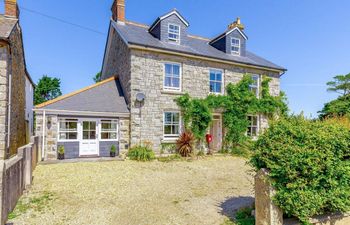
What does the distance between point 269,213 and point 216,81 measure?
39.6 ft

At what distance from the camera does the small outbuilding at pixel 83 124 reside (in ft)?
37.2

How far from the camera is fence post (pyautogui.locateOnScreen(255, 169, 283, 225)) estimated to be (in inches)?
152

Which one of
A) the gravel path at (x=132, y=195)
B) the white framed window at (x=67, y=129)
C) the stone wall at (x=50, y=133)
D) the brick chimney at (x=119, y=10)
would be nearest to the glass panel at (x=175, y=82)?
the gravel path at (x=132, y=195)

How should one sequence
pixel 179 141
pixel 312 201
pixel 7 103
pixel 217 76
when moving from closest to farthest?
pixel 312 201 → pixel 7 103 → pixel 179 141 → pixel 217 76

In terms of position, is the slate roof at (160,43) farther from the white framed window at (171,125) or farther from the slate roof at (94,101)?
the white framed window at (171,125)

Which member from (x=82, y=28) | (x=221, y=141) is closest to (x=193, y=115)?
(x=221, y=141)

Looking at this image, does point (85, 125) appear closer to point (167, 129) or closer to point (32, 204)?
point (167, 129)

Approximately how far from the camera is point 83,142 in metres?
12.2

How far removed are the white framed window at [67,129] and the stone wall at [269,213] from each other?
1074cm

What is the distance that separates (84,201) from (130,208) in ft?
4.66

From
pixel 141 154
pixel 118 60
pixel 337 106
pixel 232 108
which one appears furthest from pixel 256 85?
pixel 337 106

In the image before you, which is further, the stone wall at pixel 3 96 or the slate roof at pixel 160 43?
the slate roof at pixel 160 43

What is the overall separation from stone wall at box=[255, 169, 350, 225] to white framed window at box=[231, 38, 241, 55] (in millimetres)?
14566

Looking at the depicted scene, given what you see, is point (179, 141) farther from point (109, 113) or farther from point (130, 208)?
point (130, 208)
